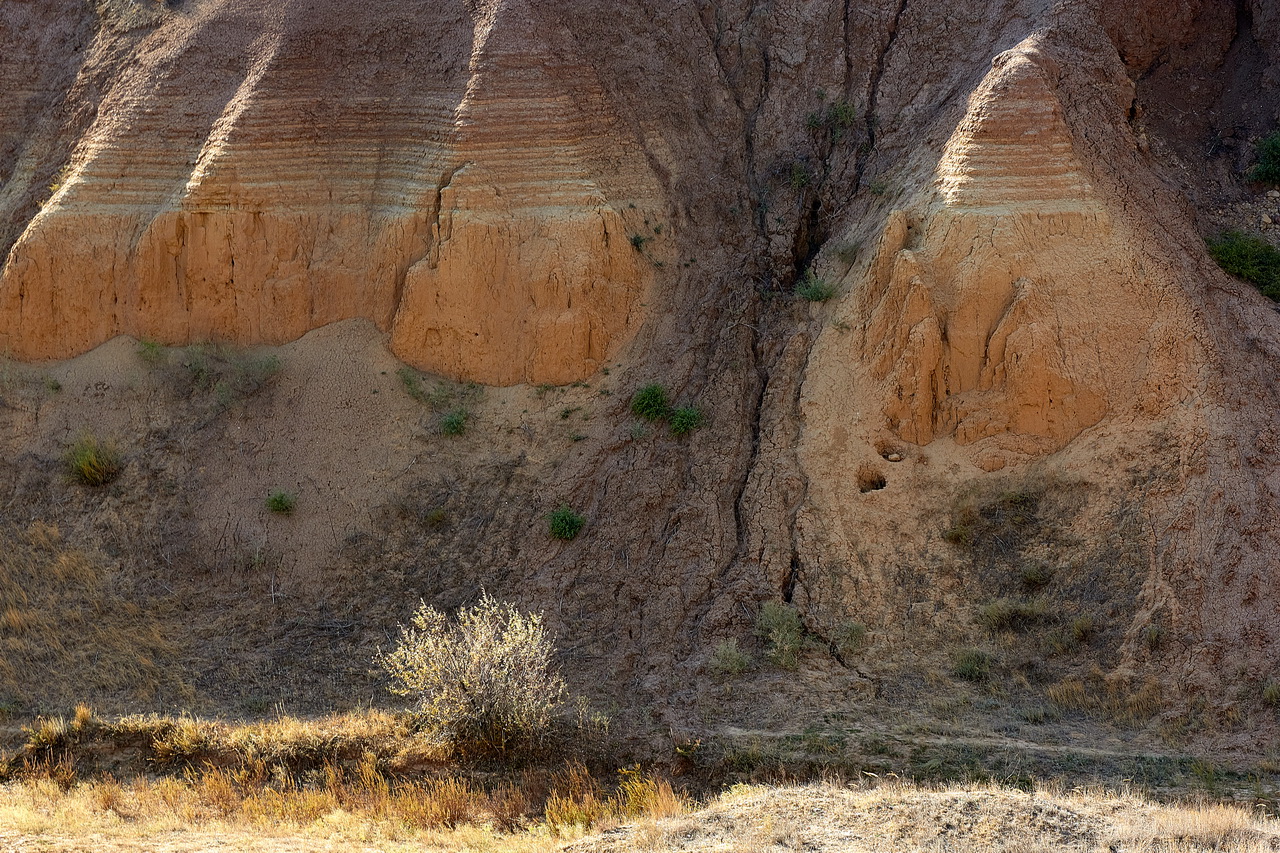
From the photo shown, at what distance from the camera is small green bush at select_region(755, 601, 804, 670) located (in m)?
11.8

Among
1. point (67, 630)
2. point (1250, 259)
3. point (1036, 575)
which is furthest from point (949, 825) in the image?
point (67, 630)

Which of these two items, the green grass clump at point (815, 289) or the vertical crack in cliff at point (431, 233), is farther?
the vertical crack in cliff at point (431, 233)

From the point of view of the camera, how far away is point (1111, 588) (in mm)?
11734

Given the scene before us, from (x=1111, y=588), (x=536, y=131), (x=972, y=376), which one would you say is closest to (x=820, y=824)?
(x=1111, y=588)

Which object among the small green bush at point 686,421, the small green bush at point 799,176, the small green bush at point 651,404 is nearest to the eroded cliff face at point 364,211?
the small green bush at point 651,404

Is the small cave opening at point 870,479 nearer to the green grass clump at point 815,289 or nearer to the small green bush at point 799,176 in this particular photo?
the green grass clump at point 815,289

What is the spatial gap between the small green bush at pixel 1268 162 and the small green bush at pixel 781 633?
9.29 meters

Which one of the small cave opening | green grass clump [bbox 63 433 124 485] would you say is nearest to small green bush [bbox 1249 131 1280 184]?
the small cave opening

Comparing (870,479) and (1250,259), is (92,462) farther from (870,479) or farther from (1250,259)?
(1250,259)

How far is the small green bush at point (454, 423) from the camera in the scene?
1441cm

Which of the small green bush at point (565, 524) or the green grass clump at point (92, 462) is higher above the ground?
the green grass clump at point (92, 462)

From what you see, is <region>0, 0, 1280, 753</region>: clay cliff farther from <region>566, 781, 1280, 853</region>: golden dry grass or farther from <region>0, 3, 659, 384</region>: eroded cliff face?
<region>566, 781, 1280, 853</region>: golden dry grass

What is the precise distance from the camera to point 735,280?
1519 centimetres

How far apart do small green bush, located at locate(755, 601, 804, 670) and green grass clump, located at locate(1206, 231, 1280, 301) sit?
7.13 m
